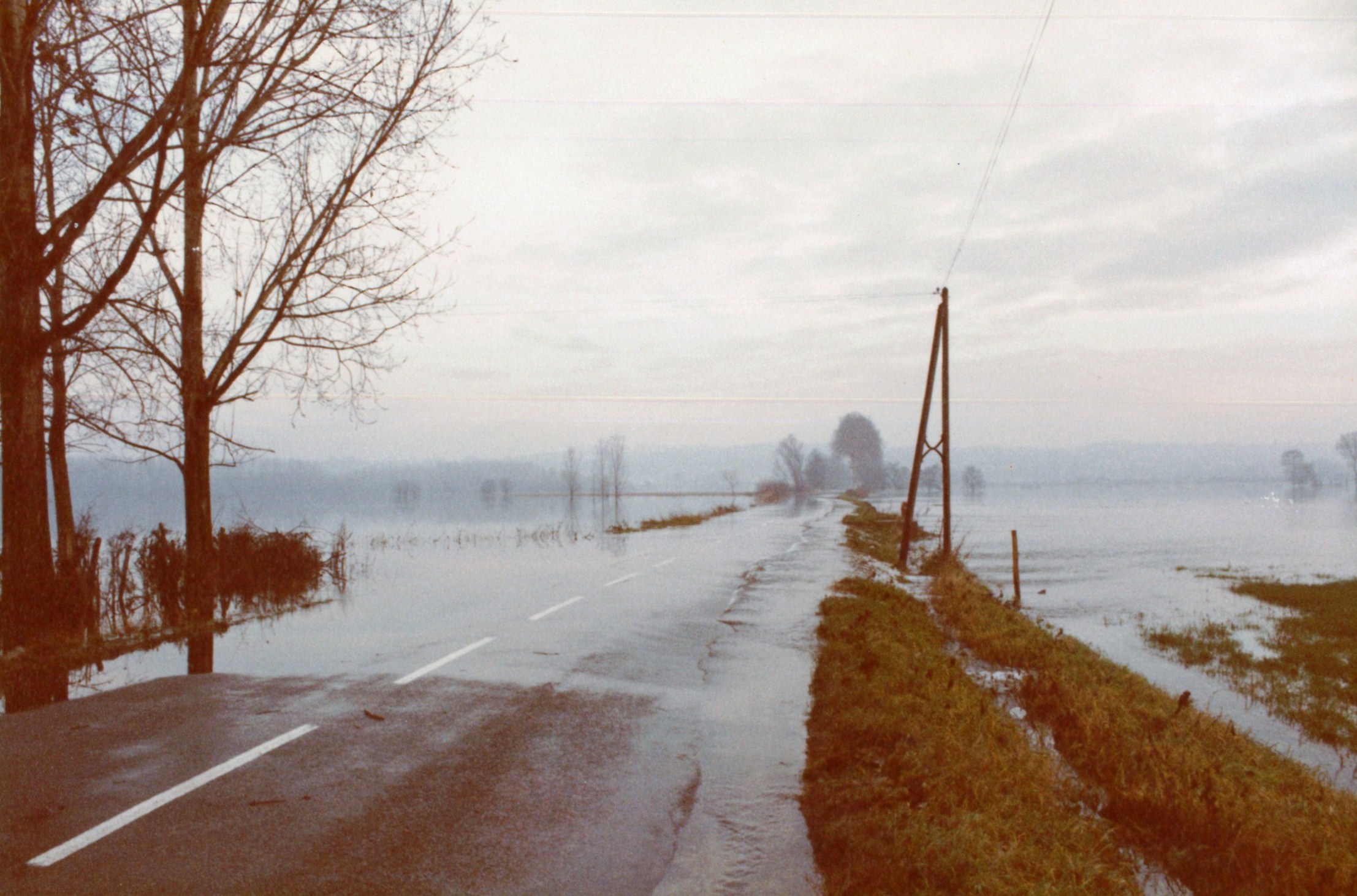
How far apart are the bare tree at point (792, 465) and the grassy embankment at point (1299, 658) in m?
122

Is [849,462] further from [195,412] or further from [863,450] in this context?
[195,412]

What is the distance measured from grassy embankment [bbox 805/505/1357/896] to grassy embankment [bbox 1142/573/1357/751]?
2.48 metres

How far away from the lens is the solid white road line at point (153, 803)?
4.45 meters

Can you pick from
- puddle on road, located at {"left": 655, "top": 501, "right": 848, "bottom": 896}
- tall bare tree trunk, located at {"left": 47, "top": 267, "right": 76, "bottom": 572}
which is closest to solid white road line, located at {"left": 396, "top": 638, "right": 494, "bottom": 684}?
puddle on road, located at {"left": 655, "top": 501, "right": 848, "bottom": 896}

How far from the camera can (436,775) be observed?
5.85 m

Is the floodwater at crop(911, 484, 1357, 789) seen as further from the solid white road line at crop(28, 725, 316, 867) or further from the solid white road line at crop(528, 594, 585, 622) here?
the solid white road line at crop(28, 725, 316, 867)

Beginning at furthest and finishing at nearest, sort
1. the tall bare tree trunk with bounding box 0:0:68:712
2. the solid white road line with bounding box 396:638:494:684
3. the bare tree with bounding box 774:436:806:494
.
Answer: the bare tree with bounding box 774:436:806:494, the tall bare tree trunk with bounding box 0:0:68:712, the solid white road line with bounding box 396:638:494:684

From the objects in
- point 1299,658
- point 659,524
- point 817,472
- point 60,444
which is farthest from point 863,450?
point 60,444

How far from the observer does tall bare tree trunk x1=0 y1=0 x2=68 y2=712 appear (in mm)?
10250

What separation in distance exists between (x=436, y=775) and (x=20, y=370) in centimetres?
846

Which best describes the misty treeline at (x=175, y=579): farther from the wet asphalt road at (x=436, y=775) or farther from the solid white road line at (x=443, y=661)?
the solid white road line at (x=443, y=661)

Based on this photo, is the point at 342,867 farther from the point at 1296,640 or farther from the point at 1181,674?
the point at 1296,640

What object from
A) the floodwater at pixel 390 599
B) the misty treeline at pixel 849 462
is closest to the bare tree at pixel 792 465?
the misty treeline at pixel 849 462

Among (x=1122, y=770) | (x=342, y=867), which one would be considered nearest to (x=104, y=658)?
(x=342, y=867)
